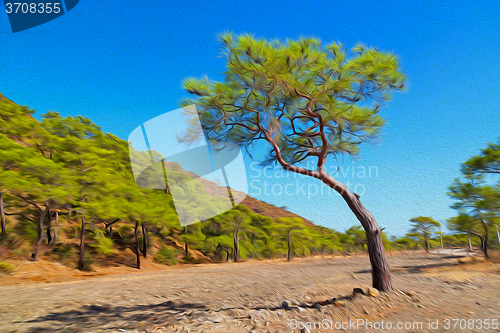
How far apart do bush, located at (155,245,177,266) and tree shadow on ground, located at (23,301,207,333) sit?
2050 centimetres

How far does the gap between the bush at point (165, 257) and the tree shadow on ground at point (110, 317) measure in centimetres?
2050

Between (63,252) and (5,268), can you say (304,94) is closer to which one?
(5,268)

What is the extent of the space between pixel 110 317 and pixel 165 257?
868 inches

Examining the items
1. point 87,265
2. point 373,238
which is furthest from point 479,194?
point 87,265

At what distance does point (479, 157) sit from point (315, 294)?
15.5 meters

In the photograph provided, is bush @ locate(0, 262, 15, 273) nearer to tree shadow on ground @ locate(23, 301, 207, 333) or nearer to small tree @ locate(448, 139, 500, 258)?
tree shadow on ground @ locate(23, 301, 207, 333)

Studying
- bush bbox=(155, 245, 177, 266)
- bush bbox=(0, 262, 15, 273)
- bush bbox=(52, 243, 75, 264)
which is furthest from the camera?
bush bbox=(155, 245, 177, 266)

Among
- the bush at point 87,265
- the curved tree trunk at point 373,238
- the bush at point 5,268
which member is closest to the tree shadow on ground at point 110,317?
the curved tree trunk at point 373,238

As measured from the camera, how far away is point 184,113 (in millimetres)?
6883

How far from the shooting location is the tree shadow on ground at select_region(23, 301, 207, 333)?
496 cm

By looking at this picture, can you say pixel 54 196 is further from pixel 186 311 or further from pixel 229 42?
pixel 229 42

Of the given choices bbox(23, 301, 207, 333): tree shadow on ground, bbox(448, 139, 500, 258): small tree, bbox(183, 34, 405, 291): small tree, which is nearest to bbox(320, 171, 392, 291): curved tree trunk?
bbox(183, 34, 405, 291): small tree

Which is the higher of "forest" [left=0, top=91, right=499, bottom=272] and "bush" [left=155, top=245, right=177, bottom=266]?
"forest" [left=0, top=91, right=499, bottom=272]

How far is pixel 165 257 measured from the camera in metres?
26.3
